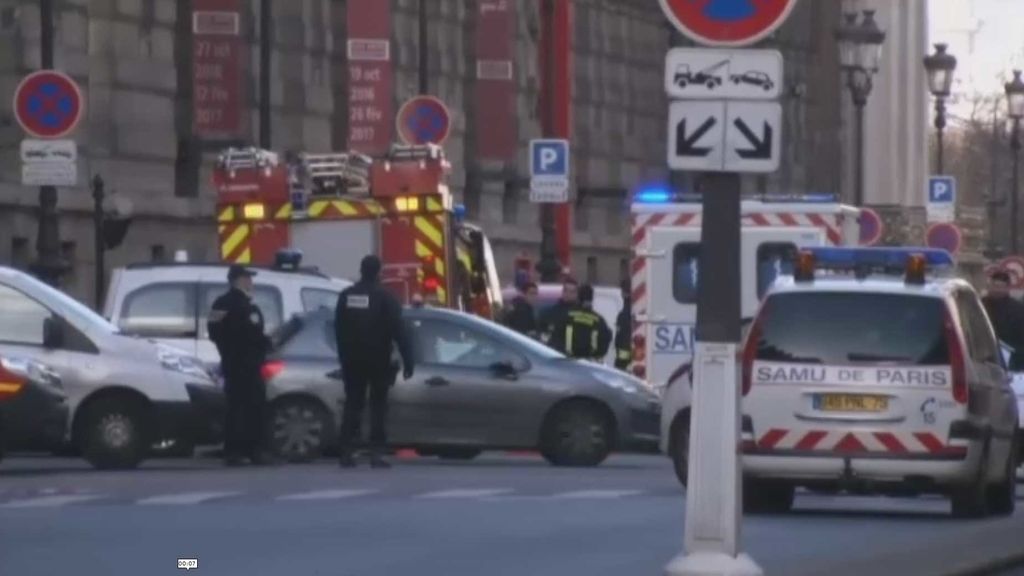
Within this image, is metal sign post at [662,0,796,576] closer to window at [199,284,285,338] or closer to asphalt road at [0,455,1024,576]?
asphalt road at [0,455,1024,576]

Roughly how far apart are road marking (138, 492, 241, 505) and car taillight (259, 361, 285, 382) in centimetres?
593

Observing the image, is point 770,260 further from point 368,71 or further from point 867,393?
point 368,71

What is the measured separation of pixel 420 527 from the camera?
18.8 m

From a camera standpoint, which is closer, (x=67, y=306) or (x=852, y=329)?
(x=852, y=329)

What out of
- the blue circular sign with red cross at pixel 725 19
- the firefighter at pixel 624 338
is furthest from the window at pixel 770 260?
the blue circular sign with red cross at pixel 725 19

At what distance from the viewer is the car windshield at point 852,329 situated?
2122 cm

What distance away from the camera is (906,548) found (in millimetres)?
18109

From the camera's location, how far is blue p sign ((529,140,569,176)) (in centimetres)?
4319

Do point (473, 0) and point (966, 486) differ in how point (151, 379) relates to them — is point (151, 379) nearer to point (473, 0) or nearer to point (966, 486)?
point (966, 486)

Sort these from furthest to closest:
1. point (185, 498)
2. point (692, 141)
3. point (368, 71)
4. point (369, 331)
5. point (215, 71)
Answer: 1. point (368, 71)
2. point (215, 71)
3. point (369, 331)
4. point (185, 498)
5. point (692, 141)

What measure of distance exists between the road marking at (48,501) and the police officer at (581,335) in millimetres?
12171

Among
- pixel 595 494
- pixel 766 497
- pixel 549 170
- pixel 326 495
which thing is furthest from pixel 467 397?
pixel 549 170

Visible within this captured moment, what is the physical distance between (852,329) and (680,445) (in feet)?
9.70

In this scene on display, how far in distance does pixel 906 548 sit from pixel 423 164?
58.5 feet
